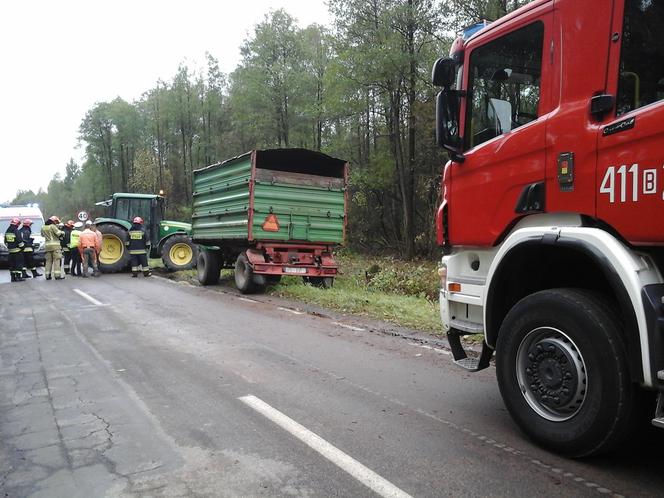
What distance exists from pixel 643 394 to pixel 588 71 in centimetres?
188

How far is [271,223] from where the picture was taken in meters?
11.2

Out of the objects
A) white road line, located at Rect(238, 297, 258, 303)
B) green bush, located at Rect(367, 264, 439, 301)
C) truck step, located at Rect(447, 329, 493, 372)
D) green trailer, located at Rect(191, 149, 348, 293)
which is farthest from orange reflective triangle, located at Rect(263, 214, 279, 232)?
truck step, located at Rect(447, 329, 493, 372)

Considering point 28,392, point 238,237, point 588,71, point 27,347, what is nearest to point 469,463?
point 588,71

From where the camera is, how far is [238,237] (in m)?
11.4

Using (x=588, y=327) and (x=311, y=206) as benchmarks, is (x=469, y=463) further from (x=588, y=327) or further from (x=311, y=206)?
(x=311, y=206)

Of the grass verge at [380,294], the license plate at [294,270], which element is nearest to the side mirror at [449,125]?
the grass verge at [380,294]

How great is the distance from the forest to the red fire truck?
13.1m

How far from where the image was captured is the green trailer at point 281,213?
1112 cm

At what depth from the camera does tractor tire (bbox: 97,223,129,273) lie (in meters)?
16.7

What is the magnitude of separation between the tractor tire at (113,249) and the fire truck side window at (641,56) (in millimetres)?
16183

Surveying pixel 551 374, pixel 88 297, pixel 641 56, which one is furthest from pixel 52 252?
pixel 641 56

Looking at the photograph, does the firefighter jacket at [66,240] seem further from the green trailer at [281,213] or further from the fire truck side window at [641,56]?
the fire truck side window at [641,56]

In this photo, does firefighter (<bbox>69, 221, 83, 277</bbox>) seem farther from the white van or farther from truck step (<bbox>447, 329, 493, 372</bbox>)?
truck step (<bbox>447, 329, 493, 372</bbox>)

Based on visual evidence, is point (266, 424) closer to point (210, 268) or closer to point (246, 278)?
point (246, 278)
